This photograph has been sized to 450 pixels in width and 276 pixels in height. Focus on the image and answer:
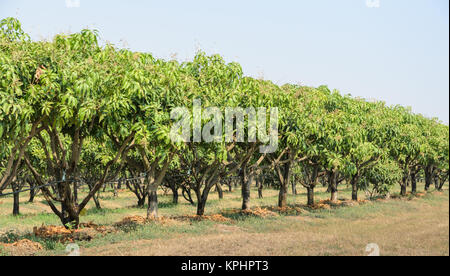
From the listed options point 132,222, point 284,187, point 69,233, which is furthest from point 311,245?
point 284,187

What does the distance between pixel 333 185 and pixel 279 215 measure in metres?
11.3

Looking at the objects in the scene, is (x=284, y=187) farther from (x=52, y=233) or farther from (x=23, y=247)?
(x=23, y=247)

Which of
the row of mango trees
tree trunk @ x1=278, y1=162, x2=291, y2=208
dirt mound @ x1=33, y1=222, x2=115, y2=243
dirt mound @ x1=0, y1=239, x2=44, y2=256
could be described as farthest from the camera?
tree trunk @ x1=278, y1=162, x2=291, y2=208

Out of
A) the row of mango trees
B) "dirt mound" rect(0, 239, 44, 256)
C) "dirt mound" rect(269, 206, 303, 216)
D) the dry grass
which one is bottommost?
"dirt mound" rect(269, 206, 303, 216)

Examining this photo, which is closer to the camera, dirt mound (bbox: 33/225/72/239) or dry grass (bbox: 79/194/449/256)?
dry grass (bbox: 79/194/449/256)

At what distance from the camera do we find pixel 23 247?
13.5 meters

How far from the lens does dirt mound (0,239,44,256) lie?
1296 centimetres

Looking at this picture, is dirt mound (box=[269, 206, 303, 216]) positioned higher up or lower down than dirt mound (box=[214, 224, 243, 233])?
lower down

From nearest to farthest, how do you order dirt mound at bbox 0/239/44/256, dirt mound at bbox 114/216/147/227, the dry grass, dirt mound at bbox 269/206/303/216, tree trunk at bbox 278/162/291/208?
1. the dry grass
2. dirt mound at bbox 0/239/44/256
3. dirt mound at bbox 114/216/147/227
4. dirt mound at bbox 269/206/303/216
5. tree trunk at bbox 278/162/291/208

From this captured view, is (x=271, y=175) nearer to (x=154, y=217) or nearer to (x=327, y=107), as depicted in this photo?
(x=327, y=107)

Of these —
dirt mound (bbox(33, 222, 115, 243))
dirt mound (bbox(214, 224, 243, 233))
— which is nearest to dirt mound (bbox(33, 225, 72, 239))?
dirt mound (bbox(33, 222, 115, 243))

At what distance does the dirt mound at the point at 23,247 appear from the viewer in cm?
1296

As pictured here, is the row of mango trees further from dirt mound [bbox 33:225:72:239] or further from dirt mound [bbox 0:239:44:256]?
dirt mound [bbox 0:239:44:256]
